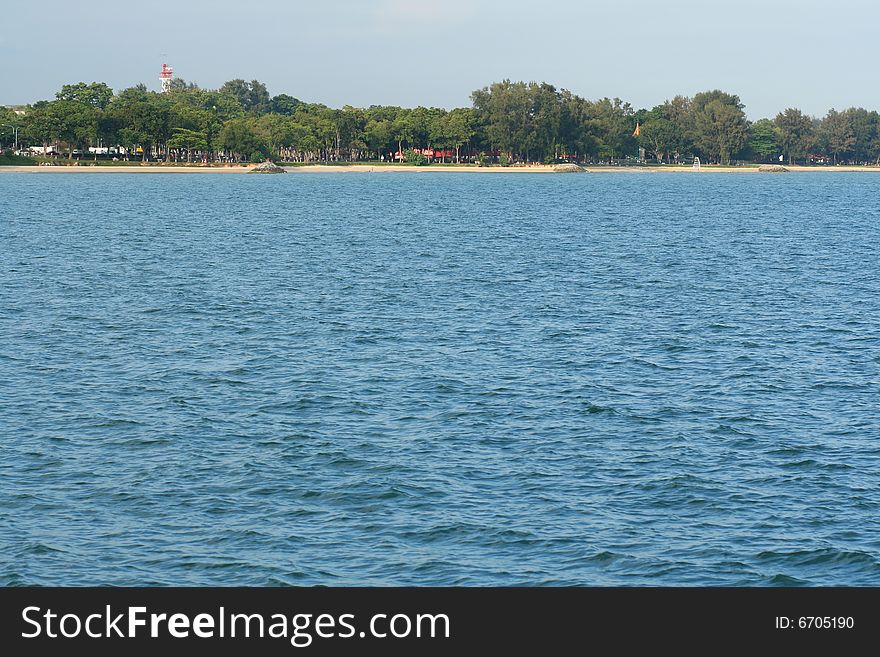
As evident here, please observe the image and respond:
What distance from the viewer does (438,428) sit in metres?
36.5

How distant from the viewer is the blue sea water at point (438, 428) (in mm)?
26266
